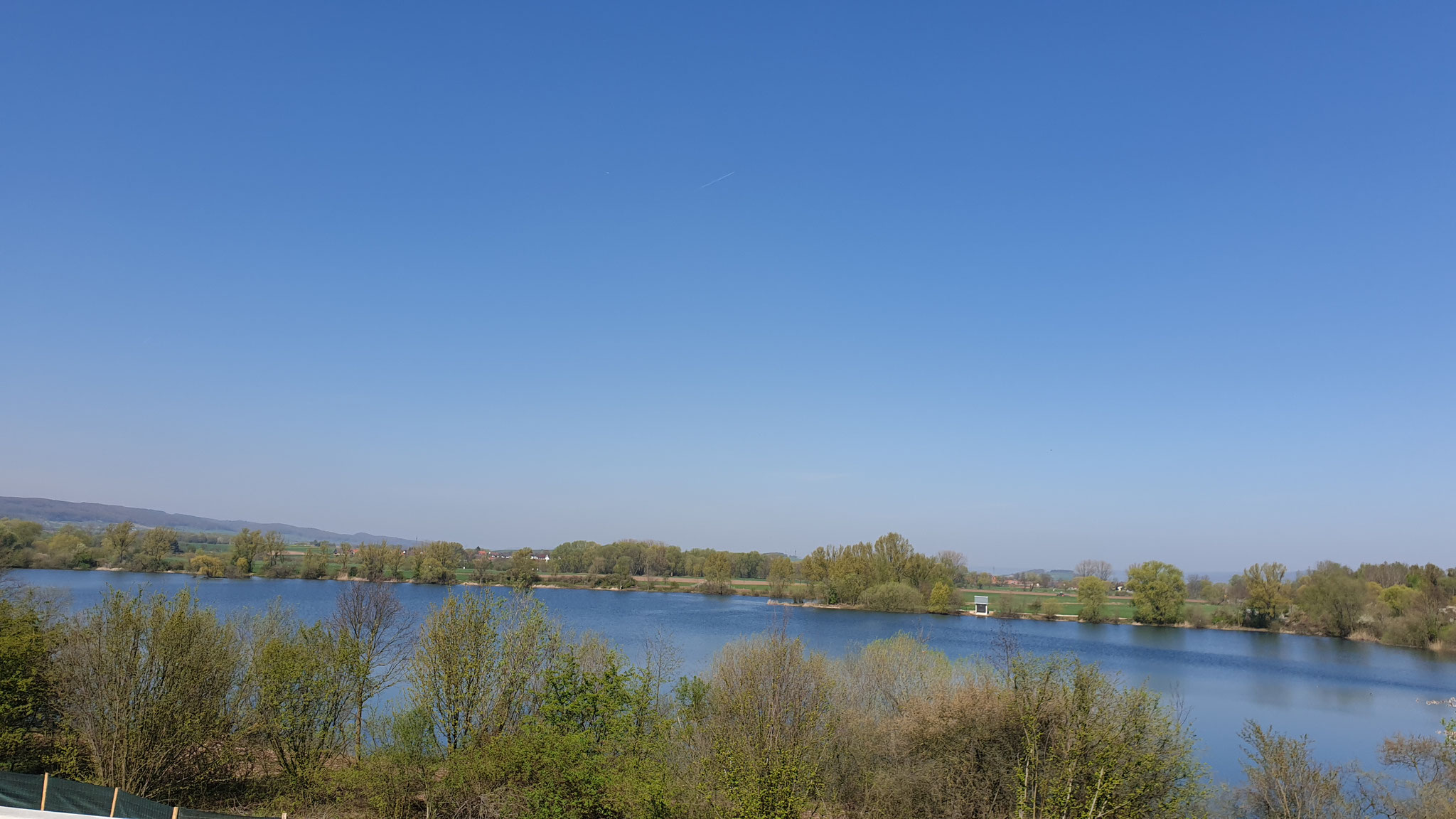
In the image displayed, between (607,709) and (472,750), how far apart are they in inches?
160

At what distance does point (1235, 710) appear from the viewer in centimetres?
4231

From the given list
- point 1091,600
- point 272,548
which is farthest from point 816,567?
point 272,548

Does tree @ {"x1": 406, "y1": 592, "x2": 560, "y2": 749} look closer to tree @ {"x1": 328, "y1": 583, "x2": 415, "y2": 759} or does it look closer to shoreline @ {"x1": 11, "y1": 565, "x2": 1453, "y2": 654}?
tree @ {"x1": 328, "y1": 583, "x2": 415, "y2": 759}

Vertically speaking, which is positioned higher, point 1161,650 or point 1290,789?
point 1290,789

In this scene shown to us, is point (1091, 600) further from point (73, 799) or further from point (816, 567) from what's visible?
point (73, 799)

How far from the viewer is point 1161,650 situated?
2707 inches

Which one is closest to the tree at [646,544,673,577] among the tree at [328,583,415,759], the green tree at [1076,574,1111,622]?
the green tree at [1076,574,1111,622]

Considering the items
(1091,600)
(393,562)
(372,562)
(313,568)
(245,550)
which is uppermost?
(1091,600)

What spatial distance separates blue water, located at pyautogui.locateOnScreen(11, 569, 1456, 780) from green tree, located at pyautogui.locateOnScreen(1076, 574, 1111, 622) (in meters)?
2.84

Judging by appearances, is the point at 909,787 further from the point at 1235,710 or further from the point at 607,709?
the point at 1235,710

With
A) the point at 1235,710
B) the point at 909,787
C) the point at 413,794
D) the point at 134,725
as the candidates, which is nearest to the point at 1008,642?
the point at 909,787

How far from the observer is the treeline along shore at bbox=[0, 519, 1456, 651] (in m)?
80.6

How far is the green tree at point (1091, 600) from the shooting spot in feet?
313

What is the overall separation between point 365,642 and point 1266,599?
10058 centimetres
